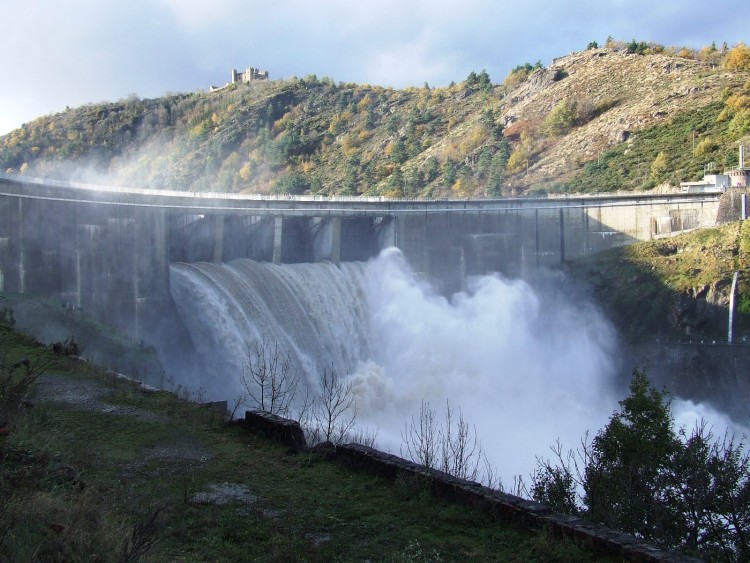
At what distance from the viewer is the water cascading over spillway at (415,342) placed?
88.9 feet

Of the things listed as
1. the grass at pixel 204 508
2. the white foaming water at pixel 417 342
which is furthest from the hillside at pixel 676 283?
the grass at pixel 204 508

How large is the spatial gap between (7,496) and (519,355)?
35452 mm

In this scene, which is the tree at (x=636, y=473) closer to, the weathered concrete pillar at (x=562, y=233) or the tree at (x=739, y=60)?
the weathered concrete pillar at (x=562, y=233)

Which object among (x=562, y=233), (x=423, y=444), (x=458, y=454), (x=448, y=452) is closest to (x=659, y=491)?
(x=458, y=454)

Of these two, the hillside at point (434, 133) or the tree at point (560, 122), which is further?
the tree at point (560, 122)

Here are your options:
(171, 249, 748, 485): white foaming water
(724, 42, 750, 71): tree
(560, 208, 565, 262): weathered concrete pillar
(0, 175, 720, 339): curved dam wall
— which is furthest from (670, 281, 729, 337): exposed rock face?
(724, 42, 750, 71): tree

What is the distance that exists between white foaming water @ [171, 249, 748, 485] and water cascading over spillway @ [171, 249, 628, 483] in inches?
2.9

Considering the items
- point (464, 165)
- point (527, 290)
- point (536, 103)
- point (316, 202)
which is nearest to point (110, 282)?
point (316, 202)

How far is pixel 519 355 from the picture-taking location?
129ft

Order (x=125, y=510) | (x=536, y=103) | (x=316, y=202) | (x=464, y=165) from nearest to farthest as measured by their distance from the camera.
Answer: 1. (x=125, y=510)
2. (x=316, y=202)
3. (x=464, y=165)
4. (x=536, y=103)

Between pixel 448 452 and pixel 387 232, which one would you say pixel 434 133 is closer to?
pixel 387 232

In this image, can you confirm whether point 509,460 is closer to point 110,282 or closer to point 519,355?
point 519,355

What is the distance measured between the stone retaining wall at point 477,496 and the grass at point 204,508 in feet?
0.45

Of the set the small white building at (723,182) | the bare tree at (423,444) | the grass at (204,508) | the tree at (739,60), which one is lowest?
the bare tree at (423,444)
